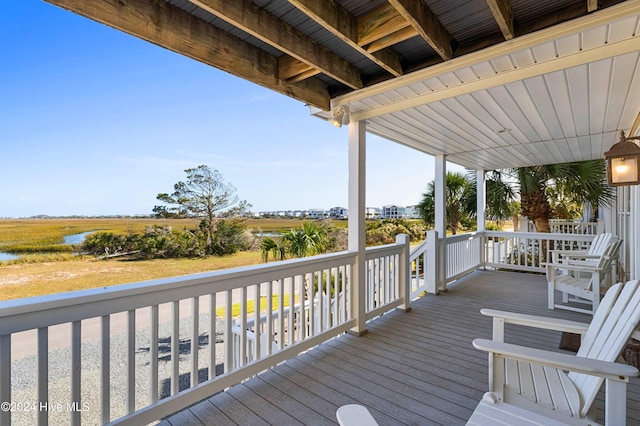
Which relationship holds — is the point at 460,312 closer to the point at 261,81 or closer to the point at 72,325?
the point at 261,81

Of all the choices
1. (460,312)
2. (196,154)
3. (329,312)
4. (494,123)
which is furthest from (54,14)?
(460,312)

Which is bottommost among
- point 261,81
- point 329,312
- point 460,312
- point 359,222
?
point 460,312

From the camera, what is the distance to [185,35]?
1.87 m

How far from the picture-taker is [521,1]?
1.81 meters

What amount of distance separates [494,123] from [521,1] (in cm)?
198

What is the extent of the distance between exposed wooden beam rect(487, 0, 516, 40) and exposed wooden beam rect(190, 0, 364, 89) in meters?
1.12

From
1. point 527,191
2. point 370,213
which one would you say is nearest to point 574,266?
point 370,213

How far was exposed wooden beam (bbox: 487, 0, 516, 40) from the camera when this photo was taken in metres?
1.64

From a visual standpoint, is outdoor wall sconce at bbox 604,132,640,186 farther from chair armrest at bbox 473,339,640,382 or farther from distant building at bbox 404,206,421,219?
distant building at bbox 404,206,421,219

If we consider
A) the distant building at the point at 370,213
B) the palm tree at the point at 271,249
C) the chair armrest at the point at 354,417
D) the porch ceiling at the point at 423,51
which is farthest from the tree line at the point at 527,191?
the chair armrest at the point at 354,417

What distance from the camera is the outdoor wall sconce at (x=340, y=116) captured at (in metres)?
2.89

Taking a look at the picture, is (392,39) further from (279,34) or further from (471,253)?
(471,253)

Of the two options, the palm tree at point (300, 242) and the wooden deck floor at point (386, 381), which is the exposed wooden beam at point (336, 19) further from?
the palm tree at point (300, 242)

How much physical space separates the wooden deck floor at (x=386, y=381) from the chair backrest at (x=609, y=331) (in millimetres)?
682
